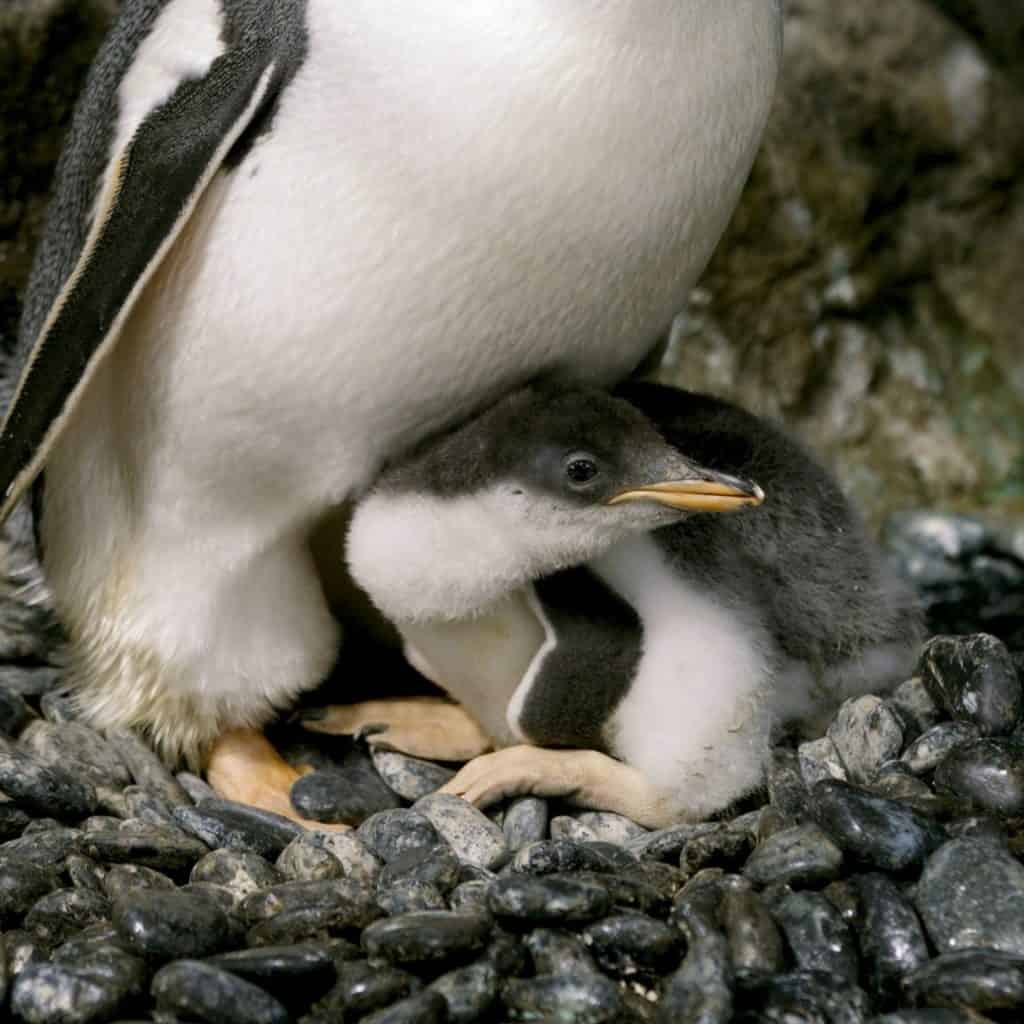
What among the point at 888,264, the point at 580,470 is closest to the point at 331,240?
the point at 580,470

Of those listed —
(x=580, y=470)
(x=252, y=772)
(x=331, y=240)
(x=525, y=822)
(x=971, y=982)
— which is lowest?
(x=252, y=772)

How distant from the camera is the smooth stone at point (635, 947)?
151 cm

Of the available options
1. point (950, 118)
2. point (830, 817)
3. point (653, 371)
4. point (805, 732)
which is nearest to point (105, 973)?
point (830, 817)

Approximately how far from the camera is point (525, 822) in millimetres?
1945

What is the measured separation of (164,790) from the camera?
83.2 inches

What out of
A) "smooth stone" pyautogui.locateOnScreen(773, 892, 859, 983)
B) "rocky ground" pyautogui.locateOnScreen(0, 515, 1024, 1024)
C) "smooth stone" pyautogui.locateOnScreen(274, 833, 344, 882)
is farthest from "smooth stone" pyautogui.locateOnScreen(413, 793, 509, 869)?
"smooth stone" pyautogui.locateOnScreen(773, 892, 859, 983)

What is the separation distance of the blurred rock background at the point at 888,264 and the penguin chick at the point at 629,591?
122cm

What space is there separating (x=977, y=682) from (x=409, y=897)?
0.70 meters

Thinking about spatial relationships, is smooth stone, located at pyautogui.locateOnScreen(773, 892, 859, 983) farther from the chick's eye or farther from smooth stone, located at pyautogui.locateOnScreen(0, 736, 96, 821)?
smooth stone, located at pyautogui.locateOnScreen(0, 736, 96, 821)

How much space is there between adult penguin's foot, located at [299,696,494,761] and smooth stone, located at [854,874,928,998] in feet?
2.30

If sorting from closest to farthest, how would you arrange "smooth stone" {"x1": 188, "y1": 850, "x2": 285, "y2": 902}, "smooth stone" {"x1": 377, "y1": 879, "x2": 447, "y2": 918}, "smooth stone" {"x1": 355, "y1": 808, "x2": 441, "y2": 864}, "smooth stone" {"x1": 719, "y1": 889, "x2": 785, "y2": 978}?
"smooth stone" {"x1": 719, "y1": 889, "x2": 785, "y2": 978}, "smooth stone" {"x1": 377, "y1": 879, "x2": 447, "y2": 918}, "smooth stone" {"x1": 188, "y1": 850, "x2": 285, "y2": 902}, "smooth stone" {"x1": 355, "y1": 808, "x2": 441, "y2": 864}

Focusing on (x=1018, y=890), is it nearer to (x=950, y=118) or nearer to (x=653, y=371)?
(x=653, y=371)

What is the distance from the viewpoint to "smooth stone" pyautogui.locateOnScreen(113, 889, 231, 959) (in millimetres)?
1526

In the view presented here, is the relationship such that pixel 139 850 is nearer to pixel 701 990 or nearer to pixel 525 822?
pixel 525 822
